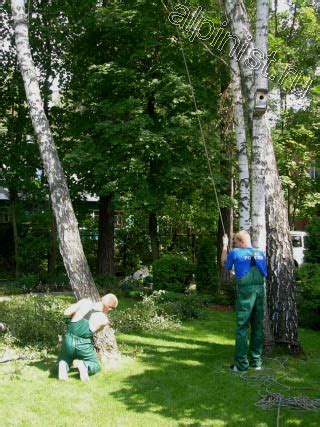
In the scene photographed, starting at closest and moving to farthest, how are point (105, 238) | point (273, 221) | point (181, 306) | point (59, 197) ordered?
1. point (59, 197)
2. point (273, 221)
3. point (181, 306)
4. point (105, 238)

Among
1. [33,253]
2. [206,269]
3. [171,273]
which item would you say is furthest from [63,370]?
[33,253]

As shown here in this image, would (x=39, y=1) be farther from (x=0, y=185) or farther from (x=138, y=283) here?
(x=138, y=283)

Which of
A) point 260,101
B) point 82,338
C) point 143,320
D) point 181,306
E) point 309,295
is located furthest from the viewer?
point 181,306

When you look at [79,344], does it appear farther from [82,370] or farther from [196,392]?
[196,392]

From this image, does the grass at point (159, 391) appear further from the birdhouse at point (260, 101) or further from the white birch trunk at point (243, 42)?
the white birch trunk at point (243, 42)

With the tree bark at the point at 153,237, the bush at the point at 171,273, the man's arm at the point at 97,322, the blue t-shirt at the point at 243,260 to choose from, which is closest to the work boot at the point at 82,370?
the man's arm at the point at 97,322

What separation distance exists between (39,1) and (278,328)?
14795mm

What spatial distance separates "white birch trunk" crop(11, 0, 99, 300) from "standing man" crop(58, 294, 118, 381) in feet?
1.80

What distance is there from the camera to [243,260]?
6387 mm

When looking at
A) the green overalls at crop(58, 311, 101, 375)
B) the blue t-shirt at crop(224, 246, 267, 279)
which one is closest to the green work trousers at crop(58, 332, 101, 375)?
the green overalls at crop(58, 311, 101, 375)

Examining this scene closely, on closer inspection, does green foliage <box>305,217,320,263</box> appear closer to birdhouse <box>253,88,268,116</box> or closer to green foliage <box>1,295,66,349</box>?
birdhouse <box>253,88,268,116</box>

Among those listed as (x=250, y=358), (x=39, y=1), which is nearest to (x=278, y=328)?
(x=250, y=358)

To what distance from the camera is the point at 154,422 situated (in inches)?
193

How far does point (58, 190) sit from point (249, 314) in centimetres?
328
